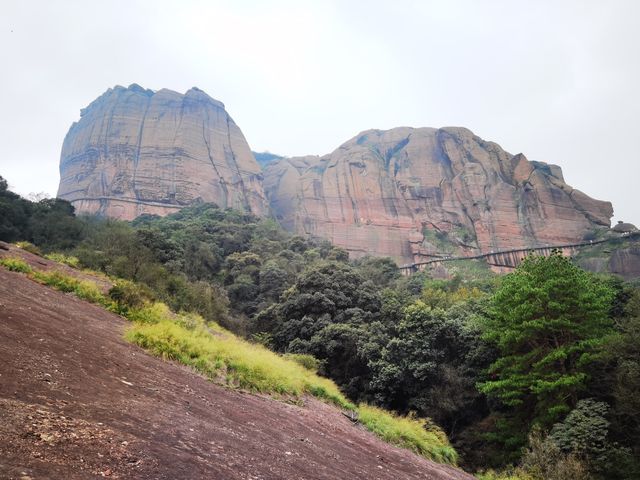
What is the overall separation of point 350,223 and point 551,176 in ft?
158

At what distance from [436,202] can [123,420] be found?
100044 mm

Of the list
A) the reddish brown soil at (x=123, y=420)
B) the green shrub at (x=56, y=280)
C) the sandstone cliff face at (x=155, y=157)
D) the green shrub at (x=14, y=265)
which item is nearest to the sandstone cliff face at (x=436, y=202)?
the sandstone cliff face at (x=155, y=157)

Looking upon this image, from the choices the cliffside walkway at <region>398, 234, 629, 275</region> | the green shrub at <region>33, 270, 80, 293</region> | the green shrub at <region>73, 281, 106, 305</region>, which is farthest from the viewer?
the cliffside walkway at <region>398, 234, 629, 275</region>

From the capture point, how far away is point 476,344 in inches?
963

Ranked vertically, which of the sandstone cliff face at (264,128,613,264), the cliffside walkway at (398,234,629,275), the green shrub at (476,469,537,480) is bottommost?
the green shrub at (476,469,537,480)

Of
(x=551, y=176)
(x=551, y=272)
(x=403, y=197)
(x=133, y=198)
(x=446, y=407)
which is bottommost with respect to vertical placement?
(x=446, y=407)

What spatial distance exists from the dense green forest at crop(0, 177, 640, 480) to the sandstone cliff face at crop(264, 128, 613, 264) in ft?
182

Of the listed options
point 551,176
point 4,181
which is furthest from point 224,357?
point 551,176

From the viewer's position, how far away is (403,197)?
4018 inches

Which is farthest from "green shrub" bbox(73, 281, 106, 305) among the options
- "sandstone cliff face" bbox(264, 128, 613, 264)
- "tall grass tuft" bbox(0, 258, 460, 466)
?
"sandstone cliff face" bbox(264, 128, 613, 264)

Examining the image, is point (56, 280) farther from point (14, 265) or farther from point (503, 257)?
point (503, 257)

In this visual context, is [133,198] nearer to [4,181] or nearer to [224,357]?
[4,181]

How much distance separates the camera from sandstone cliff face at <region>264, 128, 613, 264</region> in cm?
9144

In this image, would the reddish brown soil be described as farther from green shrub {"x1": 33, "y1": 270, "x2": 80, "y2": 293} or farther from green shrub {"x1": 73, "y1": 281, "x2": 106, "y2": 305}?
green shrub {"x1": 73, "y1": 281, "x2": 106, "y2": 305}
